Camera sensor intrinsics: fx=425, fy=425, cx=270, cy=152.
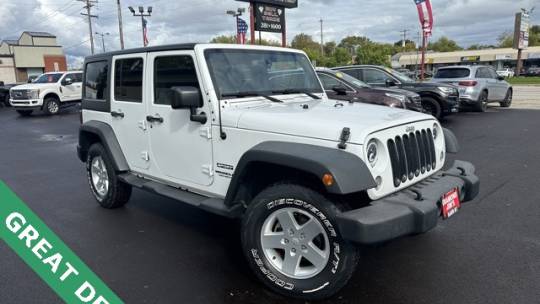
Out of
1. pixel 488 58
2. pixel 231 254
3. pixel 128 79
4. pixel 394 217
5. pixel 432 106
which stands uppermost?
pixel 488 58

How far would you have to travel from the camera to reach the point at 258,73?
→ 4043 mm

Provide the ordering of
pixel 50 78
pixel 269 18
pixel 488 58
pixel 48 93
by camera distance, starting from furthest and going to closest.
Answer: pixel 488 58 < pixel 50 78 < pixel 48 93 < pixel 269 18

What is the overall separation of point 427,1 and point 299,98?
16.6 meters

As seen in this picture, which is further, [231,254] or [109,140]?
[109,140]

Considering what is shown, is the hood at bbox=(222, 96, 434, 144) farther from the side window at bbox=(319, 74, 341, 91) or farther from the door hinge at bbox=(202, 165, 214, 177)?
the side window at bbox=(319, 74, 341, 91)

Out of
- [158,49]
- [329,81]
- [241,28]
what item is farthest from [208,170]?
[241,28]

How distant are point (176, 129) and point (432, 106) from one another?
9.79 metres

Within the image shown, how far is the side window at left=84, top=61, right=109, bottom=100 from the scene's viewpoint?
5051 millimetres

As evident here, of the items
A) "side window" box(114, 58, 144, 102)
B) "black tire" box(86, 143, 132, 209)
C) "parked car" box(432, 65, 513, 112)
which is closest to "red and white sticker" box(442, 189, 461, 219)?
"side window" box(114, 58, 144, 102)

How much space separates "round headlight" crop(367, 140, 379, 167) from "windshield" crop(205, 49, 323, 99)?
1.33 meters

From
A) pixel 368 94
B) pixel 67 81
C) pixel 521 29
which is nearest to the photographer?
pixel 368 94

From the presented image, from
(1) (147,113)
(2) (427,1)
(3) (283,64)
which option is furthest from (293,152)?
(2) (427,1)

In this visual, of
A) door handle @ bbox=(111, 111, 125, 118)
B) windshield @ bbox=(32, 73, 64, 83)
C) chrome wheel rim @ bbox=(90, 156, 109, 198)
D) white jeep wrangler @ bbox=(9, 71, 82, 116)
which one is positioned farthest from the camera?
windshield @ bbox=(32, 73, 64, 83)

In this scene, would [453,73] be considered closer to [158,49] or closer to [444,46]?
[158,49]
